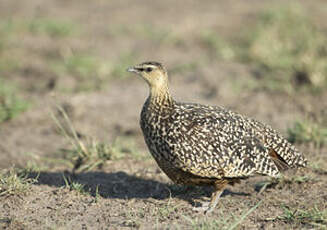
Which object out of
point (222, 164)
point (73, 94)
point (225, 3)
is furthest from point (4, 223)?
point (225, 3)

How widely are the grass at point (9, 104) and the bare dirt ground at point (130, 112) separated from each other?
0.11 meters

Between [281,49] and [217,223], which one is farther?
[281,49]

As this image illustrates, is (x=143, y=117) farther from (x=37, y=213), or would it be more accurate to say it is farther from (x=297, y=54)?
(x=297, y=54)

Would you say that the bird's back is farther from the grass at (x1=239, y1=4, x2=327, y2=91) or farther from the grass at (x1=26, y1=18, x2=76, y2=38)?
the grass at (x1=26, y1=18, x2=76, y2=38)

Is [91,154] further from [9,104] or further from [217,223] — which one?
[217,223]

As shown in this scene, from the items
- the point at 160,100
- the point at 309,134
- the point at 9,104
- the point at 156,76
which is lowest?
the point at 9,104

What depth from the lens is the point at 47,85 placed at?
368 inches

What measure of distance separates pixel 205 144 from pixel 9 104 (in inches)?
Result: 165

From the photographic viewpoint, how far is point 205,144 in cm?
513

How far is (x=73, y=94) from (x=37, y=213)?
13.5 feet

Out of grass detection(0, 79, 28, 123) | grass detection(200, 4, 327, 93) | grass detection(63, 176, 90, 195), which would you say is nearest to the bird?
grass detection(63, 176, 90, 195)

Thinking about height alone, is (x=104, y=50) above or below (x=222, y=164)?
above

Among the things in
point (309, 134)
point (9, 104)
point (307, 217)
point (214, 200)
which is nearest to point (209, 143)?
point (214, 200)

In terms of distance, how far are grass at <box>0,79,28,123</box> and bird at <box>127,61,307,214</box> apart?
3.32 metres
